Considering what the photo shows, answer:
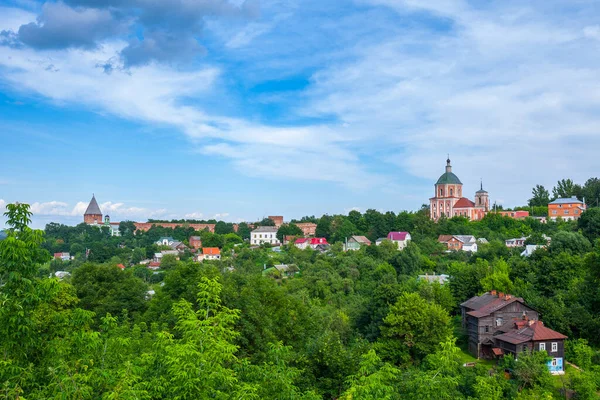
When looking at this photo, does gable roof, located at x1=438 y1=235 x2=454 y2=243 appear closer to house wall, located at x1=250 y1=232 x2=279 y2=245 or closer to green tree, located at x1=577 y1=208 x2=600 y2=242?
green tree, located at x1=577 y1=208 x2=600 y2=242

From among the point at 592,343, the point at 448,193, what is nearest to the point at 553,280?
the point at 592,343

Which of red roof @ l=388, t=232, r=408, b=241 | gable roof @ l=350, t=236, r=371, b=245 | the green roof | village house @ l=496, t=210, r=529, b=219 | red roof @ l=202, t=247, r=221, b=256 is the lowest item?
red roof @ l=202, t=247, r=221, b=256

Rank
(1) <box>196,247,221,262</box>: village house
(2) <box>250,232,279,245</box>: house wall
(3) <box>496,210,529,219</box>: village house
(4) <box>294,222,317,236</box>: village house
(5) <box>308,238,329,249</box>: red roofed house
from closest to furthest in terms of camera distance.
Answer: (3) <box>496,210,529,219</box>: village house < (1) <box>196,247,221,262</box>: village house < (5) <box>308,238,329,249</box>: red roofed house < (2) <box>250,232,279,245</box>: house wall < (4) <box>294,222,317,236</box>: village house

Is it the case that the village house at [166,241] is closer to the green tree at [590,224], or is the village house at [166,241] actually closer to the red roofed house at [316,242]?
the red roofed house at [316,242]

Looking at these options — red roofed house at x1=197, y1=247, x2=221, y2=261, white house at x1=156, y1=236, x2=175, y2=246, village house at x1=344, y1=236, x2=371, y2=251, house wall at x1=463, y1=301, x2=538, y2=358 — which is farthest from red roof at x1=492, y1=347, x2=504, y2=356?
white house at x1=156, y1=236, x2=175, y2=246

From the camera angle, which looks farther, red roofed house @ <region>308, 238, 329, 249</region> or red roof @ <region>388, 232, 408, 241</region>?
red roofed house @ <region>308, 238, 329, 249</region>

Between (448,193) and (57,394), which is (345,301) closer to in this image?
(57,394)

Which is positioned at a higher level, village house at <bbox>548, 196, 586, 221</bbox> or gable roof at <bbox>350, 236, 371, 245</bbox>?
village house at <bbox>548, 196, 586, 221</bbox>

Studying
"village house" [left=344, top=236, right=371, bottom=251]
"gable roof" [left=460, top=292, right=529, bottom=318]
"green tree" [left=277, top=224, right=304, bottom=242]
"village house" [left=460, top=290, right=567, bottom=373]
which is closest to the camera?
"village house" [left=460, top=290, right=567, bottom=373]
